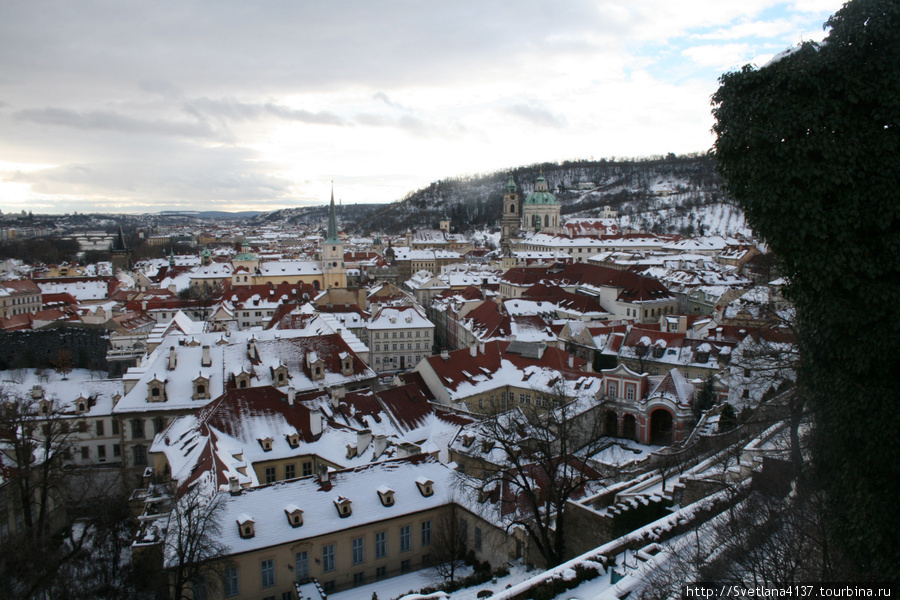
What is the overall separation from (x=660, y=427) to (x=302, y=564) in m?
22.6

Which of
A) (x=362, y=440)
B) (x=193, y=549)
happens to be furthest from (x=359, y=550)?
(x=362, y=440)

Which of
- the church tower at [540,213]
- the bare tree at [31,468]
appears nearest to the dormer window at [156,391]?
the bare tree at [31,468]

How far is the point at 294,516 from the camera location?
1891 cm

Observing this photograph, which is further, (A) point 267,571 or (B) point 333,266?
(B) point 333,266

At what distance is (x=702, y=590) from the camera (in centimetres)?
1074

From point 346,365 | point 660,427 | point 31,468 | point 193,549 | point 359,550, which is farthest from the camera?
point 346,365

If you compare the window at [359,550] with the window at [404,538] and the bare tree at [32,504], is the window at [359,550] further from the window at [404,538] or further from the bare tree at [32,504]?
the bare tree at [32,504]

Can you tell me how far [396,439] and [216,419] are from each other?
25.1ft

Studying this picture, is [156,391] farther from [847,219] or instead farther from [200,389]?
[847,219]

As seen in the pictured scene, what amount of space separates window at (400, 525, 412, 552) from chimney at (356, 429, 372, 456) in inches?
224

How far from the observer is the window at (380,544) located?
66.0 feet

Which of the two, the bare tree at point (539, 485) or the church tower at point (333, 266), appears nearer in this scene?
the bare tree at point (539, 485)

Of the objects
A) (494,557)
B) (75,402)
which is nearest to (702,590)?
(494,557)

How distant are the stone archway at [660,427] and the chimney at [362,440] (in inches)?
658
